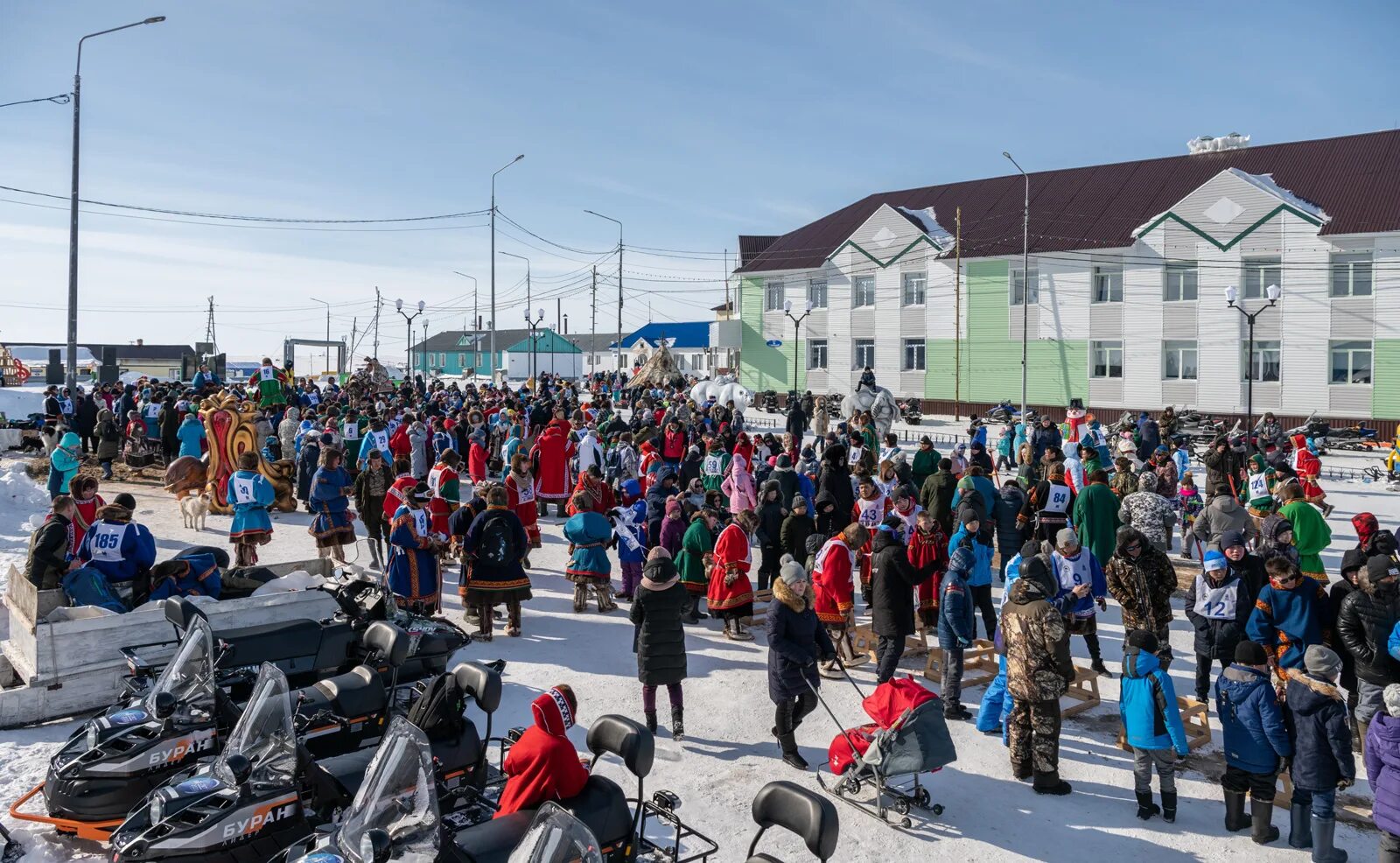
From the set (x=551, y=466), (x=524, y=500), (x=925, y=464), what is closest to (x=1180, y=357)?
(x=925, y=464)

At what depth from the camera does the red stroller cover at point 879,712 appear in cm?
697

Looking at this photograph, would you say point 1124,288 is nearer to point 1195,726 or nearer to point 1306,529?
point 1306,529

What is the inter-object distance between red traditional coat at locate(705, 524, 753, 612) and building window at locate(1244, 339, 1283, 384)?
3145 centimetres

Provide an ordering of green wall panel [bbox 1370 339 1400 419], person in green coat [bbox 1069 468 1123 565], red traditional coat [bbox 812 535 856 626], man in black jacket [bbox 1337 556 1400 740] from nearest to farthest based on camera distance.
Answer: man in black jacket [bbox 1337 556 1400 740]
red traditional coat [bbox 812 535 856 626]
person in green coat [bbox 1069 468 1123 565]
green wall panel [bbox 1370 339 1400 419]

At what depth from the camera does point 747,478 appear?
45.8 ft

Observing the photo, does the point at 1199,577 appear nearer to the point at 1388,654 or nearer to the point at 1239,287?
the point at 1388,654

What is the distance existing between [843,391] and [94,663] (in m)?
39.4

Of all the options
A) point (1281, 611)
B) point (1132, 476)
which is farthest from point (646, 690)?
point (1132, 476)

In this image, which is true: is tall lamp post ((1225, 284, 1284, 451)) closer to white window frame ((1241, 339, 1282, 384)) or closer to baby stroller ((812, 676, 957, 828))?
white window frame ((1241, 339, 1282, 384))

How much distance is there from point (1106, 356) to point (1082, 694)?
3267 centimetres

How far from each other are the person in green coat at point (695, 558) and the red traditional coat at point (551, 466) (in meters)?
5.88

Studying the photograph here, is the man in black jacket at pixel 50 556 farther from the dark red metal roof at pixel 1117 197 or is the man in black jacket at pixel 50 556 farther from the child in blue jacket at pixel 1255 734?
the dark red metal roof at pixel 1117 197

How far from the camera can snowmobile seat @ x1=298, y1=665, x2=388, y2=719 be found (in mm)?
6887

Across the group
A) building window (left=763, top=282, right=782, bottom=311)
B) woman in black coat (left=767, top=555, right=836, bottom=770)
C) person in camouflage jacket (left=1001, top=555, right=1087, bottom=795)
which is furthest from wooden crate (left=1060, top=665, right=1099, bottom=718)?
building window (left=763, top=282, right=782, bottom=311)
